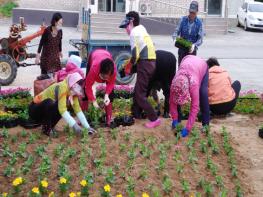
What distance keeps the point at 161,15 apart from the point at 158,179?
74.1 feet

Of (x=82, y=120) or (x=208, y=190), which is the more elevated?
(x=82, y=120)

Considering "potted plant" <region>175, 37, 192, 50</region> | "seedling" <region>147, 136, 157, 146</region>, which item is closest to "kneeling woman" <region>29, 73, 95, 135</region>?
"seedling" <region>147, 136, 157, 146</region>

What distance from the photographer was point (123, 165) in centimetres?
695

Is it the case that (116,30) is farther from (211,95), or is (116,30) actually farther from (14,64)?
(211,95)

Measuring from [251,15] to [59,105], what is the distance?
76.4 ft

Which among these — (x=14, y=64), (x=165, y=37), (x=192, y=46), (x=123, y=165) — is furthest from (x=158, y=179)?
(x=165, y=37)

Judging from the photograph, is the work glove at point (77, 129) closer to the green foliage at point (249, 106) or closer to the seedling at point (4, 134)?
the seedling at point (4, 134)

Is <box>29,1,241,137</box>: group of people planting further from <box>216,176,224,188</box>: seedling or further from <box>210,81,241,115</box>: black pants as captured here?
<box>216,176,224,188</box>: seedling

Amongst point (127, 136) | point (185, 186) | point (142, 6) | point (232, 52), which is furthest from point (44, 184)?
point (142, 6)

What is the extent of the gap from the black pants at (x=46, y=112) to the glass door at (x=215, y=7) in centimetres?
2445

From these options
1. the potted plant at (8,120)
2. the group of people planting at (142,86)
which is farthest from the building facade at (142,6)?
the potted plant at (8,120)

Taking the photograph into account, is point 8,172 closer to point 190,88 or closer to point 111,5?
point 190,88

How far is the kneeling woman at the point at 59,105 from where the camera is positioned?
7560mm

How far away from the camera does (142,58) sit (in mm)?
8391
